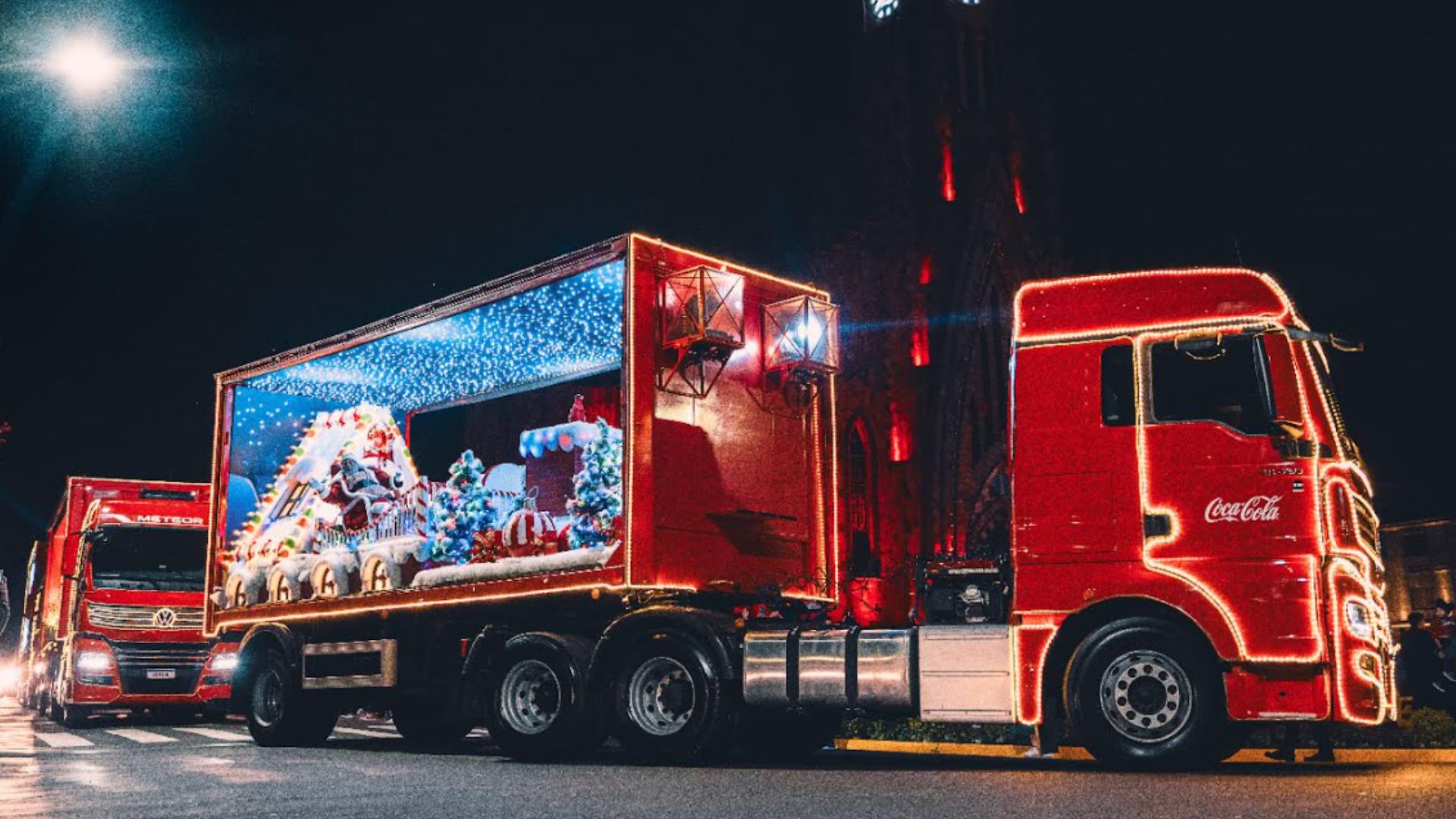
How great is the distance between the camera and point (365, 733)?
16.9 meters

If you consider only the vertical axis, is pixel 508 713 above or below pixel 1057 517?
below

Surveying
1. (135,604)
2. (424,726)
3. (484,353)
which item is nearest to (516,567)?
(484,353)

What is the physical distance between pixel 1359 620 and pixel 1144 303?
8.12 ft

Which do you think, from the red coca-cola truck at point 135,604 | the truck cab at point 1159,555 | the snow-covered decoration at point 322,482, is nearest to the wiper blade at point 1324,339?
the truck cab at point 1159,555

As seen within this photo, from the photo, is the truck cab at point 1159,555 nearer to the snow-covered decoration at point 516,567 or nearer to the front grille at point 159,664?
the snow-covered decoration at point 516,567

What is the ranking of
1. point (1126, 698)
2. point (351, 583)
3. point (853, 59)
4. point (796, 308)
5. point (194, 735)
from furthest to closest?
point (853, 59) < point (194, 735) < point (351, 583) < point (796, 308) < point (1126, 698)

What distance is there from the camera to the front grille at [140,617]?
1905cm

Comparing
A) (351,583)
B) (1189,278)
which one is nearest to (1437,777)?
(1189,278)

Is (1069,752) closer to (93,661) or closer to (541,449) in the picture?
(541,449)

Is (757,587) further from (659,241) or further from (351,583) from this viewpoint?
(351,583)

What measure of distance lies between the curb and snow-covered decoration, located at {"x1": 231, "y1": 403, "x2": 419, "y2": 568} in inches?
216

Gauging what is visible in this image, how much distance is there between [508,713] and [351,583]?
2984 mm

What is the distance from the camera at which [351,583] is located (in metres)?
13.2

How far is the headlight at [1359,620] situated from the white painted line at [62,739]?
12.8 meters
